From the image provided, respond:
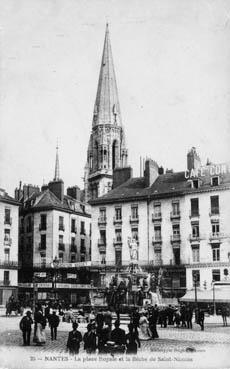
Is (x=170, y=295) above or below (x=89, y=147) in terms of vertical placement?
below

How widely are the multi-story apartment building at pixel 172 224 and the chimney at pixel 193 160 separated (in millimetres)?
11

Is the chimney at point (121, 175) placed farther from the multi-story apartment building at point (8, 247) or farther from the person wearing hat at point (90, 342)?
the person wearing hat at point (90, 342)

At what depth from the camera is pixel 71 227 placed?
69312 millimetres

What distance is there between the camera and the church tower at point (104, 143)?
11431 cm

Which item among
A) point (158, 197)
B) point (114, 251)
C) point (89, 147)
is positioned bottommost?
point (114, 251)

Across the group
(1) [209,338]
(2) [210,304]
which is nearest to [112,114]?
(2) [210,304]

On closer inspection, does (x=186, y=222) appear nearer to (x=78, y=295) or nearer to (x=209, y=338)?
(x=78, y=295)

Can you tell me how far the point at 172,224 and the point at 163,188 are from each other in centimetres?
437

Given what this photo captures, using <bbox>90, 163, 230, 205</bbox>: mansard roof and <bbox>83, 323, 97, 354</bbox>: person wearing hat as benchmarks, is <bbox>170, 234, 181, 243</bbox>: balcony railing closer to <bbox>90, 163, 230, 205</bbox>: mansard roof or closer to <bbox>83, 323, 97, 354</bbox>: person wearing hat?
<bbox>90, 163, 230, 205</bbox>: mansard roof

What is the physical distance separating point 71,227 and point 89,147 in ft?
173

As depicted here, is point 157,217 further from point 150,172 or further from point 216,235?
point 216,235

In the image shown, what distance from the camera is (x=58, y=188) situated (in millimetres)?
69312

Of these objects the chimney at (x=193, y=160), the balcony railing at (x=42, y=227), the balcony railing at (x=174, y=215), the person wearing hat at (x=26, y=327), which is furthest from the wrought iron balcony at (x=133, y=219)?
the person wearing hat at (x=26, y=327)

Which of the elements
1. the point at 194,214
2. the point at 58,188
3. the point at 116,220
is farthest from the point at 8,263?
the point at 194,214
